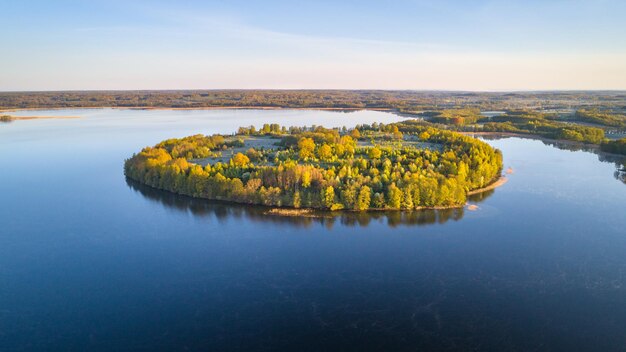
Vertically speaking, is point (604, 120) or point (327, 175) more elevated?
point (604, 120)

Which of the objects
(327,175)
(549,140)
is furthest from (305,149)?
(549,140)

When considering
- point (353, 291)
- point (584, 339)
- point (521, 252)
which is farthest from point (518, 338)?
point (521, 252)

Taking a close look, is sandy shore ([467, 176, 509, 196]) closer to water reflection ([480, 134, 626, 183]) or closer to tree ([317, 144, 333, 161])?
water reflection ([480, 134, 626, 183])

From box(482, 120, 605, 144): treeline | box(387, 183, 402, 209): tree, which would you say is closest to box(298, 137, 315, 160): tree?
box(387, 183, 402, 209): tree

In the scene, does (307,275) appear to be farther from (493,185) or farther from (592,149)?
(592,149)

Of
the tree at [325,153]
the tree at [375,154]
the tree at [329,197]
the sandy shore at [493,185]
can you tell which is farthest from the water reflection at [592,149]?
the tree at [329,197]

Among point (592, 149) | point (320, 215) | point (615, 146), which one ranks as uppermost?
point (615, 146)
